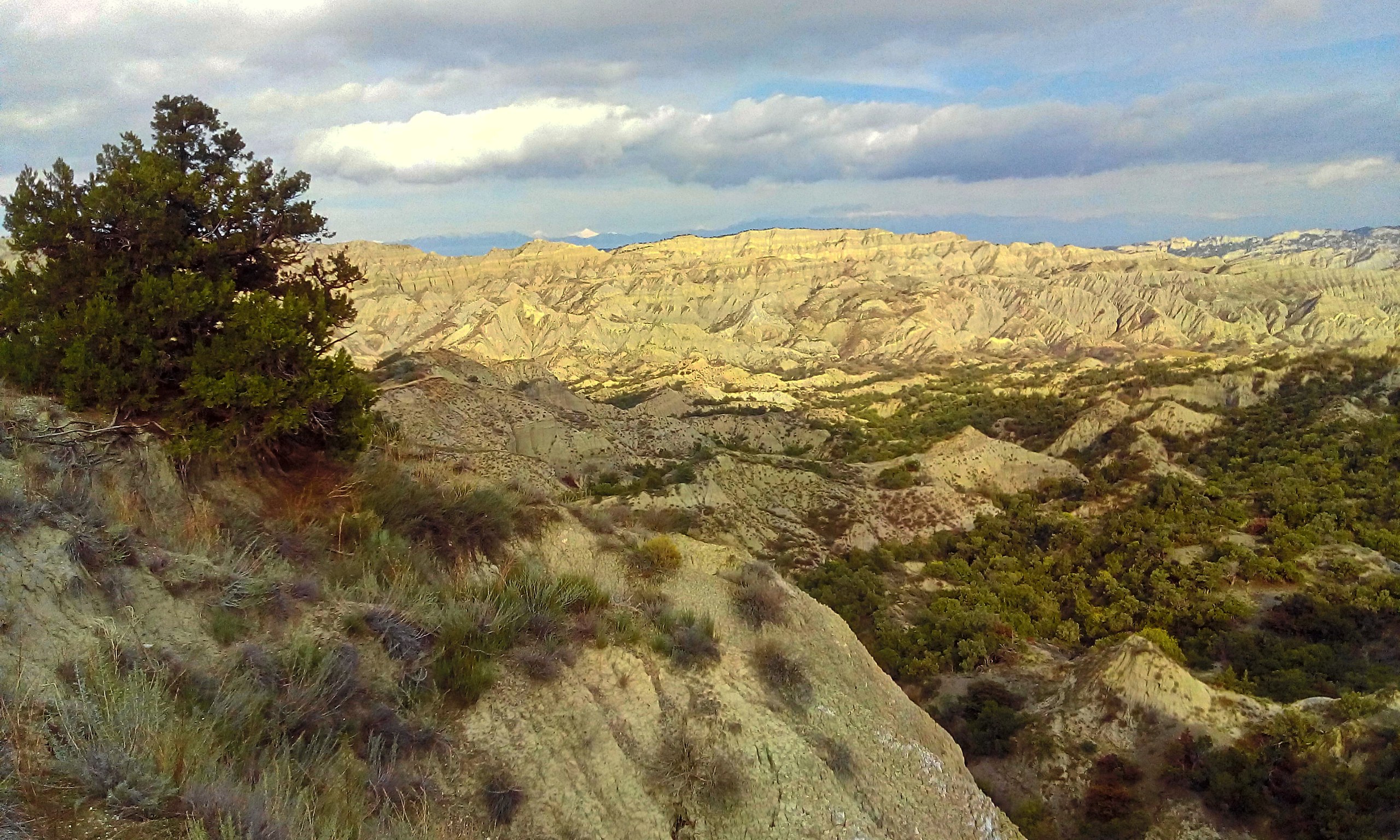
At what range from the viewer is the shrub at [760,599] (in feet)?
32.4

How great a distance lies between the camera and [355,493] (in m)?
8.17

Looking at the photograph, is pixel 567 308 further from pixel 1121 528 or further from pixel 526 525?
pixel 526 525

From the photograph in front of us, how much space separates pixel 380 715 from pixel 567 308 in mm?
154361


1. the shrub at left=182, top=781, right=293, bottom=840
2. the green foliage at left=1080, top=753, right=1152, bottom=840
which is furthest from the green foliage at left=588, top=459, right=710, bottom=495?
the shrub at left=182, top=781, right=293, bottom=840

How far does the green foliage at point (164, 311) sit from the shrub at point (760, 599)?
5548 mm

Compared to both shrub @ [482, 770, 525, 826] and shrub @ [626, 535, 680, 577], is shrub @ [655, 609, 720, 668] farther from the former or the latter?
shrub @ [482, 770, 525, 826]

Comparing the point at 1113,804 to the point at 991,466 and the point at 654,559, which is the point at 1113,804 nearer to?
the point at 654,559

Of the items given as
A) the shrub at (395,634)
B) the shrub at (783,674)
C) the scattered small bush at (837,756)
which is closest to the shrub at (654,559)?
the shrub at (783,674)

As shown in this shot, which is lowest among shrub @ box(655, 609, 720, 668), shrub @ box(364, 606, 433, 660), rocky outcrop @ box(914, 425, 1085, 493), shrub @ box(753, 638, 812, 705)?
rocky outcrop @ box(914, 425, 1085, 493)

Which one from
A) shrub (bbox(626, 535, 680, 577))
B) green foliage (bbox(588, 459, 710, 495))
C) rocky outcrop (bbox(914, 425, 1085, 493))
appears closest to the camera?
shrub (bbox(626, 535, 680, 577))

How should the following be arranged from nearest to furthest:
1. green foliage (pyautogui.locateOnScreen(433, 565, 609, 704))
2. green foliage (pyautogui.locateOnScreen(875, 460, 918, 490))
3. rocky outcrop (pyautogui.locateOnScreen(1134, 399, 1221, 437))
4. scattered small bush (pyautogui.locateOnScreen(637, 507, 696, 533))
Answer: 1. green foliage (pyautogui.locateOnScreen(433, 565, 609, 704))
2. scattered small bush (pyautogui.locateOnScreen(637, 507, 696, 533))
3. green foliage (pyautogui.locateOnScreen(875, 460, 918, 490))
4. rocky outcrop (pyautogui.locateOnScreen(1134, 399, 1221, 437))

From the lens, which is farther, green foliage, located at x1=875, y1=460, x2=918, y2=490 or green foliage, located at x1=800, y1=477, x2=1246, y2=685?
green foliage, located at x1=875, y1=460, x2=918, y2=490

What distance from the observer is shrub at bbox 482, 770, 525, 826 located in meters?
5.62

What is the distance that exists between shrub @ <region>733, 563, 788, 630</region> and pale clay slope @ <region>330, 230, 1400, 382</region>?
98.3 meters
